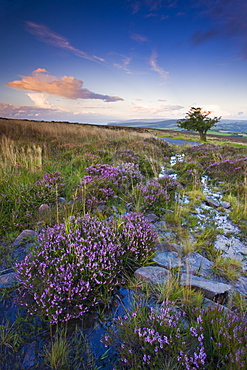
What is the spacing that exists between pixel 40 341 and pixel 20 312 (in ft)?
1.63

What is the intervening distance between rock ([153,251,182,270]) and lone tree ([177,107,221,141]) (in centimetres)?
3905

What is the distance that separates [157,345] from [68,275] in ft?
3.87

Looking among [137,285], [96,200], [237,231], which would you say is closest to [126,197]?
[96,200]

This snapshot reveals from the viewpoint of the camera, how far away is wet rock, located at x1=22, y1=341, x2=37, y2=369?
1810 millimetres

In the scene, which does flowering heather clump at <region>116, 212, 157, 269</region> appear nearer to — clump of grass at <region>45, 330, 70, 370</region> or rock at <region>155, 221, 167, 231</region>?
rock at <region>155, 221, 167, 231</region>

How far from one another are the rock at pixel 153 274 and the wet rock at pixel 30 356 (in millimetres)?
1415

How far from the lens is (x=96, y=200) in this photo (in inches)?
207

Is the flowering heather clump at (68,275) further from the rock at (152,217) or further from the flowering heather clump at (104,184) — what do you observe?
the flowering heather clump at (104,184)

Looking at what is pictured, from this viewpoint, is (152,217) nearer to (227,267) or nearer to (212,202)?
(227,267)

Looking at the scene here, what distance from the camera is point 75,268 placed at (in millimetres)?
2559

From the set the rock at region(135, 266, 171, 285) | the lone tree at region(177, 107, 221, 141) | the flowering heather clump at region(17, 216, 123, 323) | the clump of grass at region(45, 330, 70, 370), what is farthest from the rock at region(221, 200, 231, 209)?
the lone tree at region(177, 107, 221, 141)

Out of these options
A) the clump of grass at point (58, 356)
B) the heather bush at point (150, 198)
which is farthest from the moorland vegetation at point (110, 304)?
the heather bush at point (150, 198)

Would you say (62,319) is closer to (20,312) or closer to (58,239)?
(20,312)

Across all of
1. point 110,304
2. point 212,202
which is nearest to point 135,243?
point 110,304
